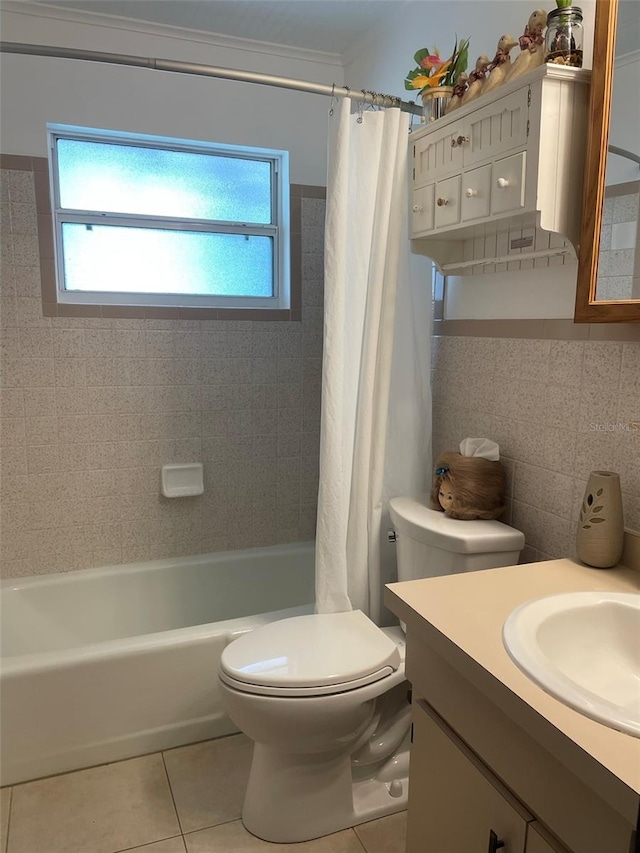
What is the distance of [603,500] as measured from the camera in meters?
→ 1.28

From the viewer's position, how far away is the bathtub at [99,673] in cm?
181

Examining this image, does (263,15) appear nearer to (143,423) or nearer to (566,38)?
(566,38)

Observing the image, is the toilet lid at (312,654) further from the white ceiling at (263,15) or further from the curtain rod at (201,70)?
the white ceiling at (263,15)

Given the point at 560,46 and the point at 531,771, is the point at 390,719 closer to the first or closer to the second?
the point at 531,771

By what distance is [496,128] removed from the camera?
144 cm

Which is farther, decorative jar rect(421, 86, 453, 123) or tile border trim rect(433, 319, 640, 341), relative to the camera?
decorative jar rect(421, 86, 453, 123)

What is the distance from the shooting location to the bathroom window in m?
2.37

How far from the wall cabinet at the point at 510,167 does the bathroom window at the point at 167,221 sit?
3.25ft

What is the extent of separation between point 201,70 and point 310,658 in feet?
5.17

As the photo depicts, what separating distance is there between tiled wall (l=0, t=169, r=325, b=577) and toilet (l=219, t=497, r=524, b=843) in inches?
36.7

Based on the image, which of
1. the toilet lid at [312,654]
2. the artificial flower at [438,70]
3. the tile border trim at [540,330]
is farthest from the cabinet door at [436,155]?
the toilet lid at [312,654]

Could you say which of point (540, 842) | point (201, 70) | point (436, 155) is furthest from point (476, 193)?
point (540, 842)

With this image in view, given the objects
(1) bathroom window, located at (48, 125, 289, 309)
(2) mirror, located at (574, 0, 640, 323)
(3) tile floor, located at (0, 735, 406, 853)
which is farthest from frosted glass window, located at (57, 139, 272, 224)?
(3) tile floor, located at (0, 735, 406, 853)

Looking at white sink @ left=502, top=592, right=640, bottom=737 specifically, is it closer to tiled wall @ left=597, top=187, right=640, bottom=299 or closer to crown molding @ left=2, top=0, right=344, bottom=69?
tiled wall @ left=597, top=187, right=640, bottom=299
